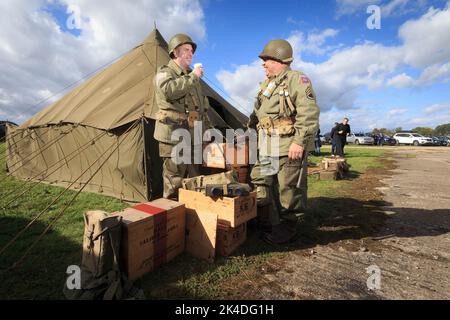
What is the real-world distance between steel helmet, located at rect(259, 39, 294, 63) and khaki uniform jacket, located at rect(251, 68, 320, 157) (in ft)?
0.51

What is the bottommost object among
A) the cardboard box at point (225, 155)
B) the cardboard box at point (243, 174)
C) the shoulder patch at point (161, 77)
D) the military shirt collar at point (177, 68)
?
the cardboard box at point (243, 174)

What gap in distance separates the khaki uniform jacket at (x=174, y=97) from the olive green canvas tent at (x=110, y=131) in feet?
4.24

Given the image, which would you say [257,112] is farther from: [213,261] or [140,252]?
[140,252]

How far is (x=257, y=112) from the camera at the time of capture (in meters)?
4.24

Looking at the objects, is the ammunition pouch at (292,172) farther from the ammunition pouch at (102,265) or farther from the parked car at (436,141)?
the parked car at (436,141)

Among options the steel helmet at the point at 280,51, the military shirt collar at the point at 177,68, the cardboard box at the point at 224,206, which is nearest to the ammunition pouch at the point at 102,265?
the cardboard box at the point at 224,206

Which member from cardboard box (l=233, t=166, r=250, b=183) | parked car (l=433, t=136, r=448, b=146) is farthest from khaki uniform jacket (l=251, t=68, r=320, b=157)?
parked car (l=433, t=136, r=448, b=146)

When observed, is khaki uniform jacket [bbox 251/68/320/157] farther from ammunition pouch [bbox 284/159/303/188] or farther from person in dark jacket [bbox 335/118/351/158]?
person in dark jacket [bbox 335/118/351/158]

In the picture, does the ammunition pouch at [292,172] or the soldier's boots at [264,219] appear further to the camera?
the soldier's boots at [264,219]

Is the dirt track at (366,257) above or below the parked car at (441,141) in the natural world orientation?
below

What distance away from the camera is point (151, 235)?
304 centimetres

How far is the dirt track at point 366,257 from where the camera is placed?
2.84m

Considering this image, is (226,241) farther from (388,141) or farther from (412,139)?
(412,139)

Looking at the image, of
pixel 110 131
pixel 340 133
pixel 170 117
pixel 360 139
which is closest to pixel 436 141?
pixel 360 139
